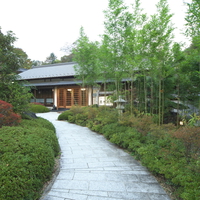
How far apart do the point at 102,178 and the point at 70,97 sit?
43.9 feet

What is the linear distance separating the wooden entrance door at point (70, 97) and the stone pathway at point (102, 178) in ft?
36.2

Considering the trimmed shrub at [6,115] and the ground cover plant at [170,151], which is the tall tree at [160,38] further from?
the trimmed shrub at [6,115]

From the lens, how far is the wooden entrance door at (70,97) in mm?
15328

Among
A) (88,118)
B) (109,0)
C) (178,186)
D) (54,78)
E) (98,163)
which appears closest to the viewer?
(178,186)

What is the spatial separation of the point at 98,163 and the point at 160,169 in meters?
1.34

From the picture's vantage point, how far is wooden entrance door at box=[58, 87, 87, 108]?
1533 centimetres

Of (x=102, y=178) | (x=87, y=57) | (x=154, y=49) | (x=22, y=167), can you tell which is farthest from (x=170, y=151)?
(x=87, y=57)

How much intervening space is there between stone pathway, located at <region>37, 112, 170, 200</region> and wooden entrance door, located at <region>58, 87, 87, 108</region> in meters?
11.0

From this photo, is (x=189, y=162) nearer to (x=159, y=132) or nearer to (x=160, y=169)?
(x=160, y=169)

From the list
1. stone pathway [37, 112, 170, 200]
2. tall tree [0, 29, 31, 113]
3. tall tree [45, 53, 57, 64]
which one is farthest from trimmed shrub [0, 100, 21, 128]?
tall tree [45, 53, 57, 64]

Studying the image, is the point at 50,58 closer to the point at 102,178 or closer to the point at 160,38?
the point at 160,38

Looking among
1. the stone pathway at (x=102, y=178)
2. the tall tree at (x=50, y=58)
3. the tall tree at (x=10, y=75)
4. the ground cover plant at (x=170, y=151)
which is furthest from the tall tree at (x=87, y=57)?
the tall tree at (x=50, y=58)

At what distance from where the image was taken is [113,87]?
9484mm

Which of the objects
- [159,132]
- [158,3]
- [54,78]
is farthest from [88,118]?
[54,78]
